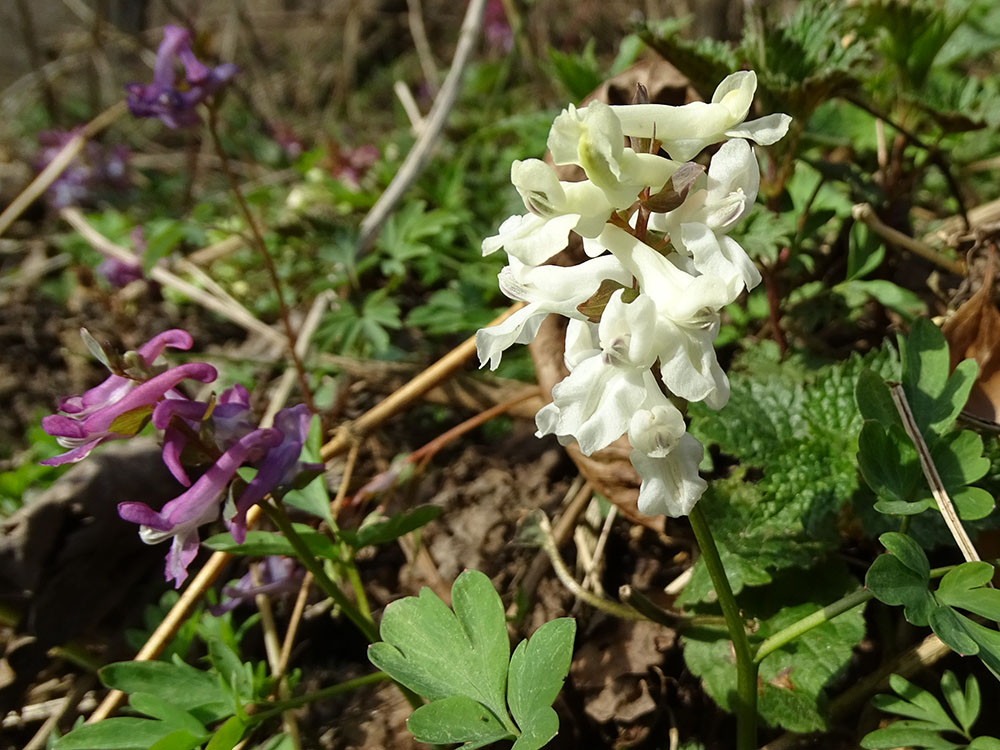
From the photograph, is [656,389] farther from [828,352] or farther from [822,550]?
[828,352]

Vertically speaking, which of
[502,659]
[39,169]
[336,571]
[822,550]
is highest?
[39,169]

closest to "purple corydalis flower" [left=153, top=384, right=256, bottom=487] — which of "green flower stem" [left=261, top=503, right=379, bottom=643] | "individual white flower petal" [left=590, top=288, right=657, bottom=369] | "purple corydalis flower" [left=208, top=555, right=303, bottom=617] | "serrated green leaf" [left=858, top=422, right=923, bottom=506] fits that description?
"green flower stem" [left=261, top=503, right=379, bottom=643]

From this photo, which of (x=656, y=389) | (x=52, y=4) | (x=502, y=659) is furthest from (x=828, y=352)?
(x=52, y=4)

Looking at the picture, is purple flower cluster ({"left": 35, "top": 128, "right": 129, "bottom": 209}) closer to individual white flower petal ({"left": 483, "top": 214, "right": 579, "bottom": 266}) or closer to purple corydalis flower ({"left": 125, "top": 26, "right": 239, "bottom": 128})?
purple corydalis flower ({"left": 125, "top": 26, "right": 239, "bottom": 128})

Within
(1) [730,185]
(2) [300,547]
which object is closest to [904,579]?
(1) [730,185]

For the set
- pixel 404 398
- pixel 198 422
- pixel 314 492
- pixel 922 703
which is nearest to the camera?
pixel 922 703

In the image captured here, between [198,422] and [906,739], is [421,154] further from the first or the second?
[906,739]
